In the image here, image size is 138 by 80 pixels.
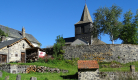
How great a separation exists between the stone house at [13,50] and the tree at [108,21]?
16.7m

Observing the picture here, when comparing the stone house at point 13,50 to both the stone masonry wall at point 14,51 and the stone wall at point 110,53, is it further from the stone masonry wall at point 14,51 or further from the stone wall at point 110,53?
the stone wall at point 110,53

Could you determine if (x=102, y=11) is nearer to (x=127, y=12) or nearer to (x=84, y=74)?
(x=127, y=12)

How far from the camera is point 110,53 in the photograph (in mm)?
25750

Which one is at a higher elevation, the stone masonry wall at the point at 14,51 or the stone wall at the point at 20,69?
the stone masonry wall at the point at 14,51

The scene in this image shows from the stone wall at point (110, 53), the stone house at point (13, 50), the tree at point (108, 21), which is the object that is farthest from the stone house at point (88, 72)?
the tree at point (108, 21)

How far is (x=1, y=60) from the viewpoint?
81.8 ft

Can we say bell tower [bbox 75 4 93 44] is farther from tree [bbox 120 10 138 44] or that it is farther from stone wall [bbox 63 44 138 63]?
stone wall [bbox 63 44 138 63]

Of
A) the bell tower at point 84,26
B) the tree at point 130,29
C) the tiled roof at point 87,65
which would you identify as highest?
the bell tower at point 84,26

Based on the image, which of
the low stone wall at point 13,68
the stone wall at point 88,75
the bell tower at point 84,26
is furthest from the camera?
the bell tower at point 84,26

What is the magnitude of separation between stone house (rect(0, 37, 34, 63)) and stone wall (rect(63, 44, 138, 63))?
9.81 m

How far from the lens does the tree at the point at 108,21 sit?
3294 cm

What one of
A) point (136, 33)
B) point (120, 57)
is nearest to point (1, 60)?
point (120, 57)

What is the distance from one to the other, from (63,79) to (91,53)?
11979mm

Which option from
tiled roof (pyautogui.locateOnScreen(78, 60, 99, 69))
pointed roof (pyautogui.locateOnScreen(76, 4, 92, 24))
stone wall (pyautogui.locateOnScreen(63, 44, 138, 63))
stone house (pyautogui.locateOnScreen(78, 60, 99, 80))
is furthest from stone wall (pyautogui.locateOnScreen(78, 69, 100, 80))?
pointed roof (pyautogui.locateOnScreen(76, 4, 92, 24))
